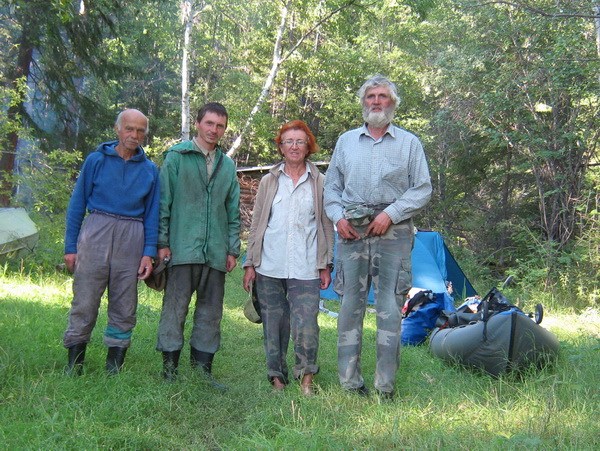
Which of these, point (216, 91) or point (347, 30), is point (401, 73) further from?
point (216, 91)

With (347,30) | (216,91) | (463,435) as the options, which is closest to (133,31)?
(347,30)

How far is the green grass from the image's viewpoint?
2756 millimetres

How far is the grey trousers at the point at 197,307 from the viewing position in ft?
12.9

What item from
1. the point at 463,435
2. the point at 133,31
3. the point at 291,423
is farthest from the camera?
the point at 133,31

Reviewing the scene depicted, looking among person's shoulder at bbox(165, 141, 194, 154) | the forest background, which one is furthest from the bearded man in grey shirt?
the forest background

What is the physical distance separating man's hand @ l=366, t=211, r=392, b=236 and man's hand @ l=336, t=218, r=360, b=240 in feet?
0.39

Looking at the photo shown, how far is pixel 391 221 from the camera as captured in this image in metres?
3.61

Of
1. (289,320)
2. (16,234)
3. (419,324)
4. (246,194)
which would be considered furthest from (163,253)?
(246,194)

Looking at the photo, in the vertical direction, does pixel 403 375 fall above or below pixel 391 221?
below

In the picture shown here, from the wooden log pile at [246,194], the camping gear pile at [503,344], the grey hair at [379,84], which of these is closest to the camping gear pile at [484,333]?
the camping gear pile at [503,344]

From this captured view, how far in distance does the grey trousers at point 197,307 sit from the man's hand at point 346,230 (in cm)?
89

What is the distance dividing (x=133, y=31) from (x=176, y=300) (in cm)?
1242

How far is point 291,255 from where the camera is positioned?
3.88 metres

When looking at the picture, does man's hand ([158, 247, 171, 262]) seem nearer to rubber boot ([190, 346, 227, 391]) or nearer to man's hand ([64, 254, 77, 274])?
man's hand ([64, 254, 77, 274])
